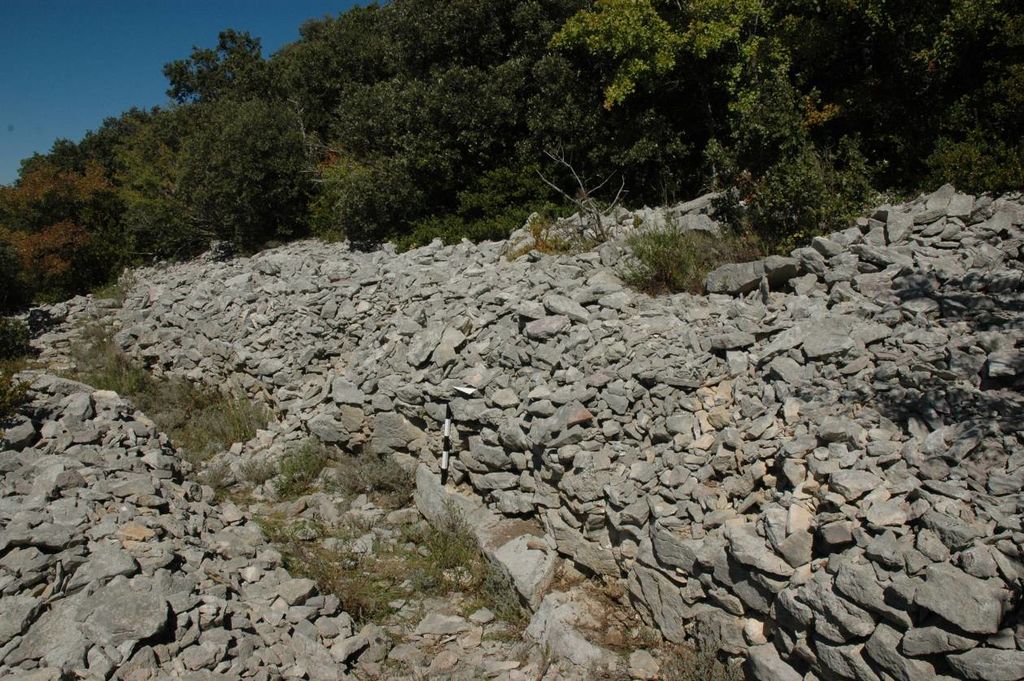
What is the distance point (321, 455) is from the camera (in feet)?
28.5

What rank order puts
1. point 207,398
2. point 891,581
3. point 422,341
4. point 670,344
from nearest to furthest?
point 891,581 → point 670,344 → point 422,341 → point 207,398

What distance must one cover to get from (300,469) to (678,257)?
5592 millimetres

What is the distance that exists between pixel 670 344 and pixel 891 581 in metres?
3.08

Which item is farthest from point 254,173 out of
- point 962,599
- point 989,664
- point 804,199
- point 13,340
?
point 989,664

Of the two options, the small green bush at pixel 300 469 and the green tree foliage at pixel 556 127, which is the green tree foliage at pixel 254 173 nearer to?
the green tree foliage at pixel 556 127

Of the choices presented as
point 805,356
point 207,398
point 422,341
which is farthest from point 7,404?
point 805,356

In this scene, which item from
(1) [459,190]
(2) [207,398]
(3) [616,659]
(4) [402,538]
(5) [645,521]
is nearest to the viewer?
(3) [616,659]

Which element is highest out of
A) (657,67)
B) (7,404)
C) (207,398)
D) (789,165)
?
(657,67)

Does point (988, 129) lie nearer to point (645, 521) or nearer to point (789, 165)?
point (789, 165)

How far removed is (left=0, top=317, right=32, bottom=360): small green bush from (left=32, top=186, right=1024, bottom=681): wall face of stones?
7356 millimetres

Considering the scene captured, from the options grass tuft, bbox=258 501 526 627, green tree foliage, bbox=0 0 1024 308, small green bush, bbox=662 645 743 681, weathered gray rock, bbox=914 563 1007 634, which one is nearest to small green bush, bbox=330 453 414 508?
grass tuft, bbox=258 501 526 627

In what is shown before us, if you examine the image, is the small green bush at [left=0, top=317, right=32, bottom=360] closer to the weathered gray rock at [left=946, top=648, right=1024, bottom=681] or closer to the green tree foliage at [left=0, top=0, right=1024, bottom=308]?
the green tree foliage at [left=0, top=0, right=1024, bottom=308]

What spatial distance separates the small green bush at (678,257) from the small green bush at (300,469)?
4.72m

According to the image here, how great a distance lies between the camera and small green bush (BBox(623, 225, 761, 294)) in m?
7.66
